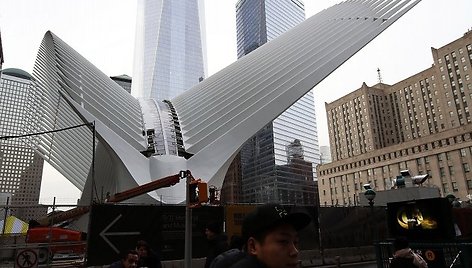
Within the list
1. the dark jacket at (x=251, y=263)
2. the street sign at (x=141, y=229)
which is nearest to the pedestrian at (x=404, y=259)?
the dark jacket at (x=251, y=263)

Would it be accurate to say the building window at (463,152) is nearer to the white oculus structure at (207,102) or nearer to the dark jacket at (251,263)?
the white oculus structure at (207,102)

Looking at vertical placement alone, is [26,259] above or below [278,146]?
below

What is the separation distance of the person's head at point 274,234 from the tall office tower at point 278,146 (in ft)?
368

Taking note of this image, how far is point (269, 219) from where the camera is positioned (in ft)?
7.04

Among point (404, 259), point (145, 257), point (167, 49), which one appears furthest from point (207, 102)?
point (167, 49)

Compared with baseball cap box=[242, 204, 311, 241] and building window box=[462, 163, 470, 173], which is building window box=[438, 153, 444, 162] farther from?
baseball cap box=[242, 204, 311, 241]

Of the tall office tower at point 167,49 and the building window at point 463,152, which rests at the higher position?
the tall office tower at point 167,49

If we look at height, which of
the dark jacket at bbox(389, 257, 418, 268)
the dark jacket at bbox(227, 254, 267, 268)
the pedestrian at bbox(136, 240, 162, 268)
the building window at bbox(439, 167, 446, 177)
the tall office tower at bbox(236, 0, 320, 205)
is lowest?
the dark jacket at bbox(389, 257, 418, 268)

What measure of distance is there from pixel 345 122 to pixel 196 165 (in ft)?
340

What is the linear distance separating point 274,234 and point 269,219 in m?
0.09

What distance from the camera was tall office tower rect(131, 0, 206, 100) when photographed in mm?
143375

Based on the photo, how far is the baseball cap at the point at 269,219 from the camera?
2.14m

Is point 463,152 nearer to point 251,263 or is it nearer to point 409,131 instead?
point 409,131

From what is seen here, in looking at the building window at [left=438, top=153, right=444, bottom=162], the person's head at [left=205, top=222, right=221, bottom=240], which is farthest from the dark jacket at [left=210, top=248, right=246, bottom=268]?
the building window at [left=438, top=153, right=444, bottom=162]
